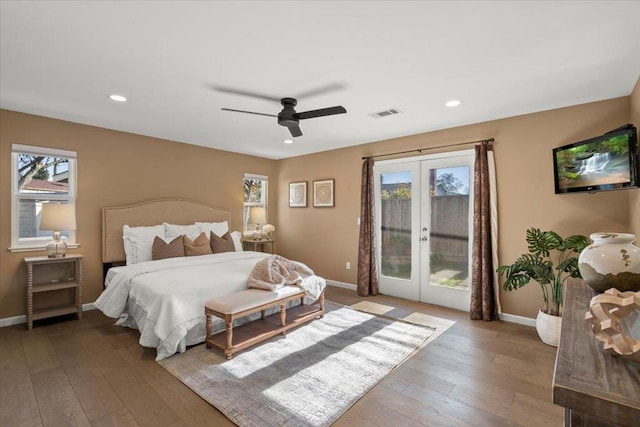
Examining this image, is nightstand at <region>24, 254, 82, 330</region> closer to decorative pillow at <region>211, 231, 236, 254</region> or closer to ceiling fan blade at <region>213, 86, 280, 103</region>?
decorative pillow at <region>211, 231, 236, 254</region>

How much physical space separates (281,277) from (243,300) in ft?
2.05

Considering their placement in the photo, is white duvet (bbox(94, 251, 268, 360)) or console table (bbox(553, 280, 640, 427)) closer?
console table (bbox(553, 280, 640, 427))

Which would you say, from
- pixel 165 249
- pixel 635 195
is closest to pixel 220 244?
pixel 165 249

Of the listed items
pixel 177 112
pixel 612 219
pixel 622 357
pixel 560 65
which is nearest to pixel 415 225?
pixel 612 219

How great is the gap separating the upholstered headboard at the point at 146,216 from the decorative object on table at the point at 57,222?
0.49 metres

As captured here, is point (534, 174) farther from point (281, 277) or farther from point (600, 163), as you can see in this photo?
point (281, 277)

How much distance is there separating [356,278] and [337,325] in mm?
1701

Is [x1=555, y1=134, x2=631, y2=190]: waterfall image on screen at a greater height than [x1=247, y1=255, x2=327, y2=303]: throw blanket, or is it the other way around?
[x1=555, y1=134, x2=631, y2=190]: waterfall image on screen

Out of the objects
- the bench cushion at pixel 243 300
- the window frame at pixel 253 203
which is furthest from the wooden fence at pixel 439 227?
the window frame at pixel 253 203

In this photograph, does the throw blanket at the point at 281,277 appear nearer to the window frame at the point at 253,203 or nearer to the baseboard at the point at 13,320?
the window frame at the point at 253,203

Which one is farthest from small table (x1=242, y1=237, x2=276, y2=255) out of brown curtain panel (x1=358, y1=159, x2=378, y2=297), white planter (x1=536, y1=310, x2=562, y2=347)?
white planter (x1=536, y1=310, x2=562, y2=347)

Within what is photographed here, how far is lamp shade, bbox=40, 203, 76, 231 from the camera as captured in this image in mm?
3498

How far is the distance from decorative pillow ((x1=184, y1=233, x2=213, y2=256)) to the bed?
0.46 ft

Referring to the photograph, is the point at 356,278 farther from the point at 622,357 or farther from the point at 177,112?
the point at 622,357
